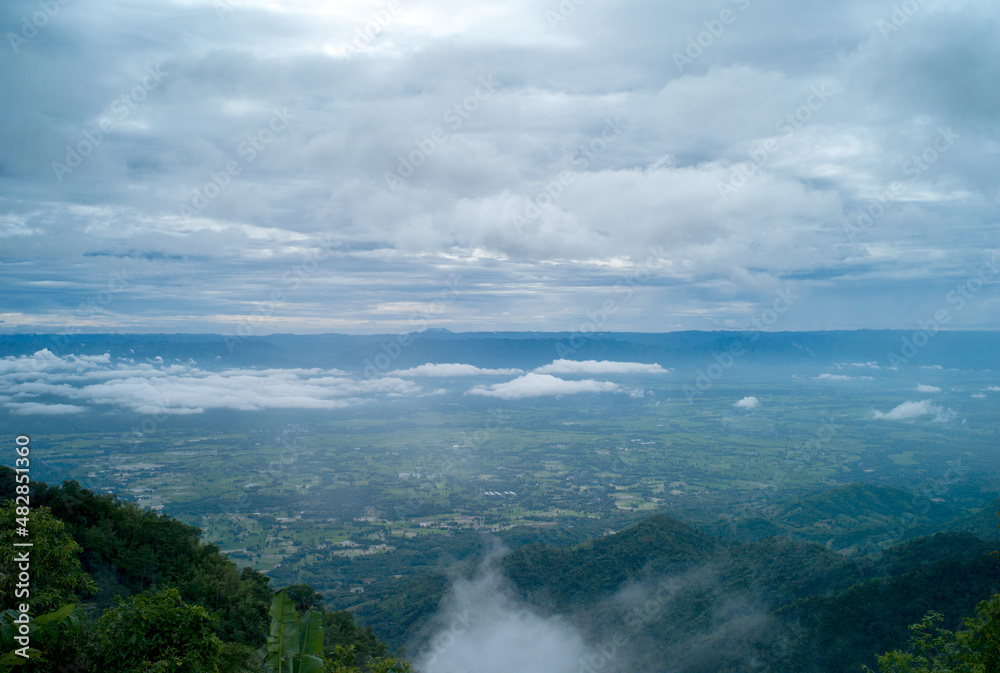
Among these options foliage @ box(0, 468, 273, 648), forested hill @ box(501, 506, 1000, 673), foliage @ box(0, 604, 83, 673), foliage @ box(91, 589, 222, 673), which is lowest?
forested hill @ box(501, 506, 1000, 673)

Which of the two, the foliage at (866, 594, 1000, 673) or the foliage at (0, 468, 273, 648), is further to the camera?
the foliage at (0, 468, 273, 648)

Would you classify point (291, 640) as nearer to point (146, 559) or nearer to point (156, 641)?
point (156, 641)

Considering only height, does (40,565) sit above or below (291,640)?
above

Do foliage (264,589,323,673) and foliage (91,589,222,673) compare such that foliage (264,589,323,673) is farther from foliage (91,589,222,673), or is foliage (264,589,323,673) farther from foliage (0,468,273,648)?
foliage (0,468,273,648)

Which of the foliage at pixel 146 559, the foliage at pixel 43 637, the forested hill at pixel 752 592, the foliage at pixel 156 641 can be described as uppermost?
the foliage at pixel 43 637

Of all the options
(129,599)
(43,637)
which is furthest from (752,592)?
(43,637)

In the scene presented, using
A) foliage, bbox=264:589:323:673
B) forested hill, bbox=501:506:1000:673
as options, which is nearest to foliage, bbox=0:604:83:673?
foliage, bbox=264:589:323:673

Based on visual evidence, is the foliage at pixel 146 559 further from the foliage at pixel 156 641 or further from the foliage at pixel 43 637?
the foliage at pixel 43 637

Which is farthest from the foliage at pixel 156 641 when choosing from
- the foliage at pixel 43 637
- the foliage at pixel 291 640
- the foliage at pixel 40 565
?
the foliage at pixel 291 640
